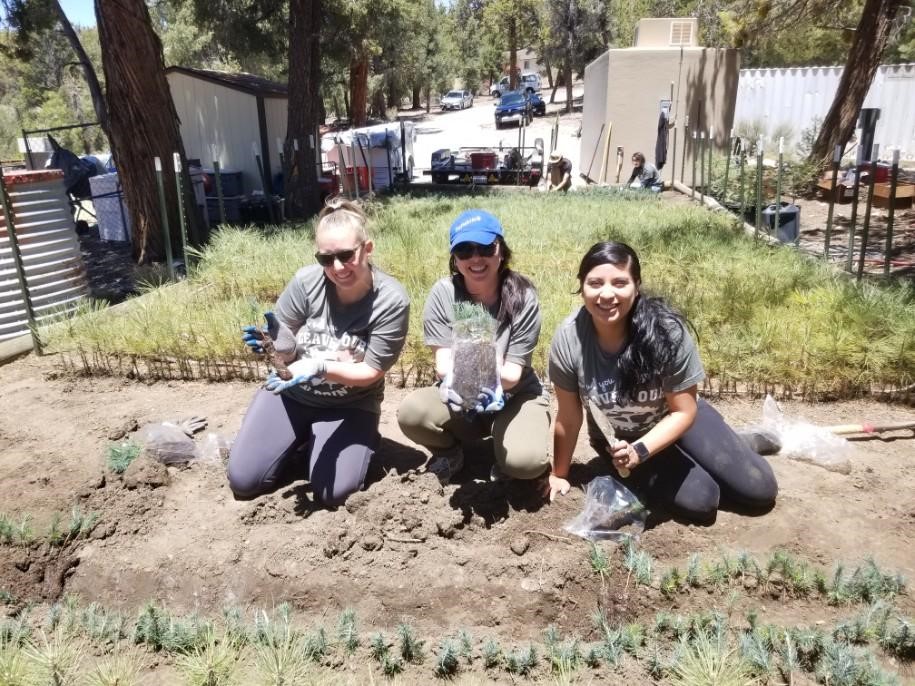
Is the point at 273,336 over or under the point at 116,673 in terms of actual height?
over

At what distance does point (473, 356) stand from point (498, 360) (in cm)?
17

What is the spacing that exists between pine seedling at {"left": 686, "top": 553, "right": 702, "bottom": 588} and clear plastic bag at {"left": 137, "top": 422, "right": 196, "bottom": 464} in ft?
7.51

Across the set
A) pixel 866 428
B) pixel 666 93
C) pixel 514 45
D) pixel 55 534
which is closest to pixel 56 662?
pixel 55 534

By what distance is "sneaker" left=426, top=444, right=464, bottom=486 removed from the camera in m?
2.96

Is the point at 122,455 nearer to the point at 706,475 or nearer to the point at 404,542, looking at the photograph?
the point at 404,542

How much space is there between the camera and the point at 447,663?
2102 mm

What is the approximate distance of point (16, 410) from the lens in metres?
4.02

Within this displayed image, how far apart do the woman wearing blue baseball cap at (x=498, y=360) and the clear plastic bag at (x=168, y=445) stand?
3.65 ft

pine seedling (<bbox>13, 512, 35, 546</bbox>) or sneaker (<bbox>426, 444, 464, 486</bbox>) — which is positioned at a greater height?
sneaker (<bbox>426, 444, 464, 486</bbox>)

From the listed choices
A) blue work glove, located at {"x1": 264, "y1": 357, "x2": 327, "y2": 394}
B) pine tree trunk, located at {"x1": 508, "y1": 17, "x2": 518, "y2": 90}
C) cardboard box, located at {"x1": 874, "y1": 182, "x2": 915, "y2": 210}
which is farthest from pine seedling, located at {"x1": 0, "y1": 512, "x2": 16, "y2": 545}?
pine tree trunk, located at {"x1": 508, "y1": 17, "x2": 518, "y2": 90}

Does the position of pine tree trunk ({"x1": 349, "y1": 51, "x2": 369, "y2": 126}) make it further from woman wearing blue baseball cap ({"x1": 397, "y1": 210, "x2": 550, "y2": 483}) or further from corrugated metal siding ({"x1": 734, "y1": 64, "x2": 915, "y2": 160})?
woman wearing blue baseball cap ({"x1": 397, "y1": 210, "x2": 550, "y2": 483})

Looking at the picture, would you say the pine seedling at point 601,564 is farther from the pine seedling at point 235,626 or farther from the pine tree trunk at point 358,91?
the pine tree trunk at point 358,91

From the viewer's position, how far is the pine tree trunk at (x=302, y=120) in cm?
1066

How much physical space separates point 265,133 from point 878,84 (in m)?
15.8
